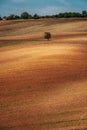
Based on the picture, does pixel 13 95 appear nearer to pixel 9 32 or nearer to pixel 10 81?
pixel 10 81

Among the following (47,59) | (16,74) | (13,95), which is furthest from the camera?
(47,59)

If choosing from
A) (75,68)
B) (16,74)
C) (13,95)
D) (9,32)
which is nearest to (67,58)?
(75,68)

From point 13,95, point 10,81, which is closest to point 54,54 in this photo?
point 10,81

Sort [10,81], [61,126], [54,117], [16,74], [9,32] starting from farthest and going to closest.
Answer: [9,32]
[16,74]
[10,81]
[54,117]
[61,126]

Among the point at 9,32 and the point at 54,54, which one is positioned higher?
the point at 54,54

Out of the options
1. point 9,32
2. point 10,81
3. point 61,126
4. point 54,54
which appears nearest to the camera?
point 61,126

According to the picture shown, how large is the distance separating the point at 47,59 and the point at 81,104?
9958mm

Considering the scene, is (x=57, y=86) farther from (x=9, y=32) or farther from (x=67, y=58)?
(x=9, y=32)

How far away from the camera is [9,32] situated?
67.6m

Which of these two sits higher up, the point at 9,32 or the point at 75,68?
the point at 75,68

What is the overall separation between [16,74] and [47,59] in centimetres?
426

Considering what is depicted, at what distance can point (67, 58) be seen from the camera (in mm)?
23344

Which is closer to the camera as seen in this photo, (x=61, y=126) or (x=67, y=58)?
(x=61, y=126)

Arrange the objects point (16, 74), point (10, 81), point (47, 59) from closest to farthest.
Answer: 1. point (10, 81)
2. point (16, 74)
3. point (47, 59)
